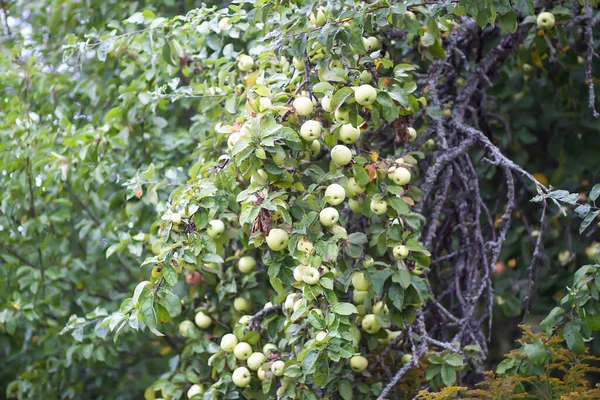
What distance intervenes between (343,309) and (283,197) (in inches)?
12.2

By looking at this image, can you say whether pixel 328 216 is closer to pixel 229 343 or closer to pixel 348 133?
pixel 348 133

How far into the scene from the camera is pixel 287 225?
1.85 metres

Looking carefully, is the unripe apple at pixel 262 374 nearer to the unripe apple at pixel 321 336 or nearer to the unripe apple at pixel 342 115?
the unripe apple at pixel 321 336

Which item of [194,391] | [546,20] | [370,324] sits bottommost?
[194,391]

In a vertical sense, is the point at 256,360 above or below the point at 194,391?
above

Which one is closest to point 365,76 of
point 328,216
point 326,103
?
point 326,103

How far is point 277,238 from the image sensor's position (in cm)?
180

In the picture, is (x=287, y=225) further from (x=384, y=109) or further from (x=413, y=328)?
(x=413, y=328)

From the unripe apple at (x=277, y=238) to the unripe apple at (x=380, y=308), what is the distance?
440 mm

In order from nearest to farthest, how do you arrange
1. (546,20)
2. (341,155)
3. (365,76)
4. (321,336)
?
(321,336) < (341,155) < (365,76) < (546,20)

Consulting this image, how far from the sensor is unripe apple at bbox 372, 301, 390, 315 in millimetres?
2131

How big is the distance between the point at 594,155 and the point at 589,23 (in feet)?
2.99

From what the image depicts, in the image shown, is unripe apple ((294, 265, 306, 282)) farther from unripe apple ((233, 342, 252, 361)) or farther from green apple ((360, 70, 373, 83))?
green apple ((360, 70, 373, 83))

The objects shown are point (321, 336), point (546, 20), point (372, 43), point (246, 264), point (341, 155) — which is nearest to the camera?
point (321, 336)
